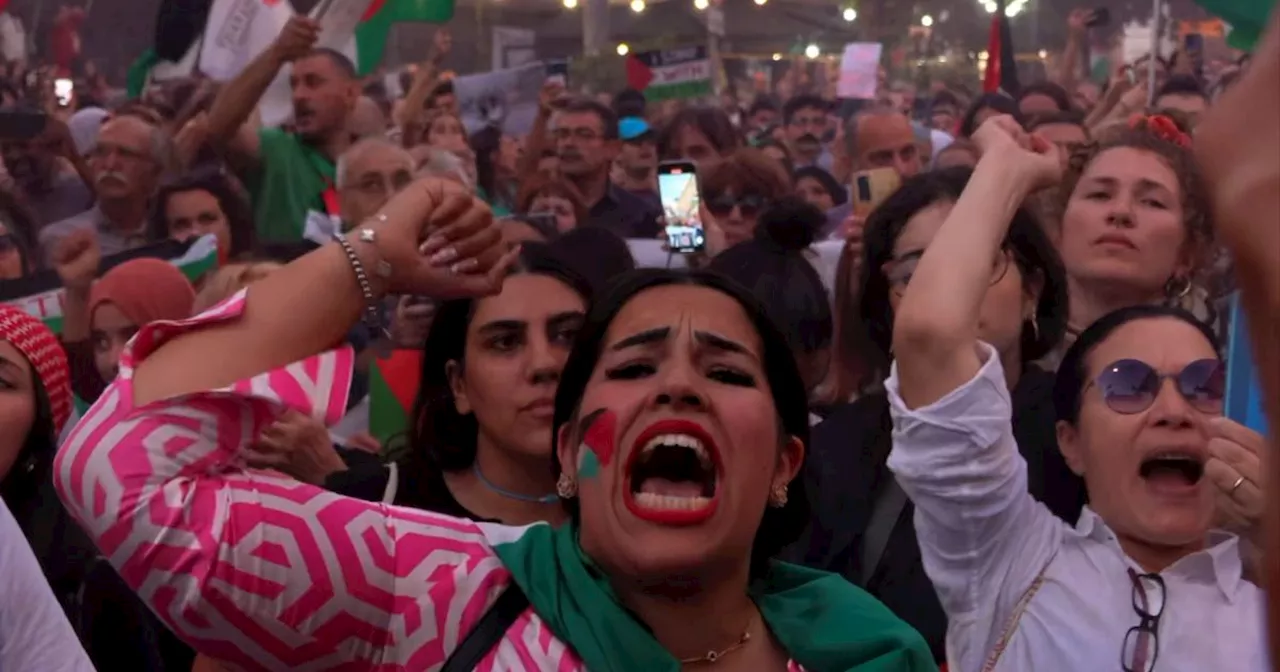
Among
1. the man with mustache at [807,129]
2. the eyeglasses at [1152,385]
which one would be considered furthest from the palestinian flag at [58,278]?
the man with mustache at [807,129]

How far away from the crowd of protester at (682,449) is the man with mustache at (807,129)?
4.61 m

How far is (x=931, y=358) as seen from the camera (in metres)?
2.00

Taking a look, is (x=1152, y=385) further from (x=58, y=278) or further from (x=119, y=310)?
(x=58, y=278)

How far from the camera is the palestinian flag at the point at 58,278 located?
4.24m

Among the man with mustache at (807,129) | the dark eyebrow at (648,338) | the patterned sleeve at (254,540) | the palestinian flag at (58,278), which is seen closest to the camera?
the patterned sleeve at (254,540)

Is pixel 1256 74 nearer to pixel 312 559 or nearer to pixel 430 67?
pixel 312 559

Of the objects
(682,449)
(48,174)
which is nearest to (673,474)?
(682,449)

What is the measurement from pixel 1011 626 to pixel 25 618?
137cm

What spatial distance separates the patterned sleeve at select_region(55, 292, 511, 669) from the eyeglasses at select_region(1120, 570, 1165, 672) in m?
0.97

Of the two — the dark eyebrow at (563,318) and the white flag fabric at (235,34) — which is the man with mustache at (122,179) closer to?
the white flag fabric at (235,34)

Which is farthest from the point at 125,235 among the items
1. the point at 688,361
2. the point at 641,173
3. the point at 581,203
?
the point at 688,361

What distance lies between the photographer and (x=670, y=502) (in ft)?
5.64

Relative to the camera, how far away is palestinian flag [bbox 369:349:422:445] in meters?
3.45

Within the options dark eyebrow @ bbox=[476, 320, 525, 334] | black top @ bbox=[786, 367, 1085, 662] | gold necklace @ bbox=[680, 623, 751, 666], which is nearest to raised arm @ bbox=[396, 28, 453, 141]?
dark eyebrow @ bbox=[476, 320, 525, 334]
